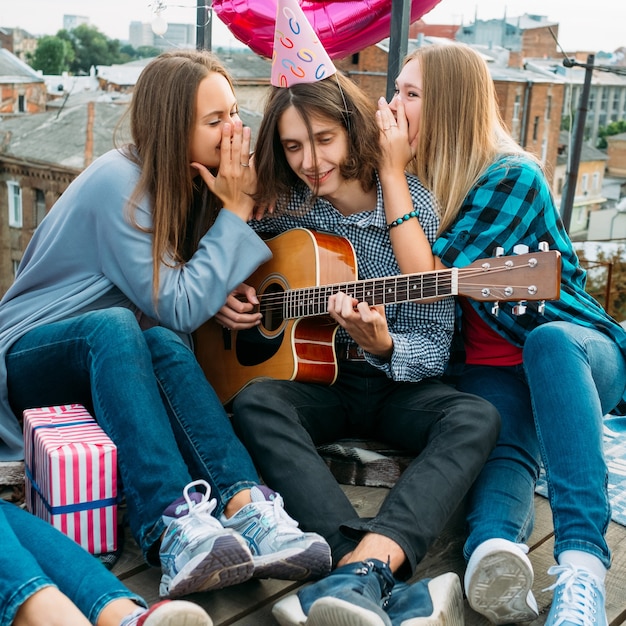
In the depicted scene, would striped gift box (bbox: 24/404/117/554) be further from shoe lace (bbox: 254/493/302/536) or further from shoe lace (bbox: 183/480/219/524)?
shoe lace (bbox: 254/493/302/536)

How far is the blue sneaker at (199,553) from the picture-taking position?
162 centimetres

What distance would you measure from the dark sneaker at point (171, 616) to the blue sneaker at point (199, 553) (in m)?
0.16

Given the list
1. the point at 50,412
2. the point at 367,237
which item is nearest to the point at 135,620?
the point at 50,412

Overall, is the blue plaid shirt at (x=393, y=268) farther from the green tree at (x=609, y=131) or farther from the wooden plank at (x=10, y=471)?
the green tree at (x=609, y=131)

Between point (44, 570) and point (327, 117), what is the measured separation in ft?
4.77

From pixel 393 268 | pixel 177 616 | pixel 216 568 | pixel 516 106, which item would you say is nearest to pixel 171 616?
pixel 177 616

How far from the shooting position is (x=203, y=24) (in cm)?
358

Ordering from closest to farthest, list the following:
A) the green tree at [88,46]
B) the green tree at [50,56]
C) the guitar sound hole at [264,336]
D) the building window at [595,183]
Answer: the guitar sound hole at [264,336] < the building window at [595,183] < the green tree at [50,56] < the green tree at [88,46]

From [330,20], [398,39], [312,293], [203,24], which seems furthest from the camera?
[203,24]

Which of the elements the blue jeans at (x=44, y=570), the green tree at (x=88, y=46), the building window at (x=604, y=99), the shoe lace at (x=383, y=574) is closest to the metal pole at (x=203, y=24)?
the blue jeans at (x=44, y=570)

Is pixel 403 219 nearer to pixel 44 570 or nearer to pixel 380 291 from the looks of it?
pixel 380 291

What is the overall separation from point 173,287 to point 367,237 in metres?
0.64

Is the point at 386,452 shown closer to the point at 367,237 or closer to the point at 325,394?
the point at 325,394

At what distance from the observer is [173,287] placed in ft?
7.37
